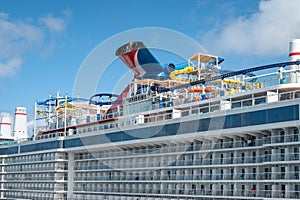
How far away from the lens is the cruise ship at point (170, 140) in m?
33.4

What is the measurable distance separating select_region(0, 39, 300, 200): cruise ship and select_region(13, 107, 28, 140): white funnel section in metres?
10.2

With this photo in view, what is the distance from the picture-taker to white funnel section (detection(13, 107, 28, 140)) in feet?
259

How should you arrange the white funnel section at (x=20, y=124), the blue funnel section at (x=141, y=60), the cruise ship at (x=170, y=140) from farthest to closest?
1. the white funnel section at (x=20, y=124)
2. the blue funnel section at (x=141, y=60)
3. the cruise ship at (x=170, y=140)

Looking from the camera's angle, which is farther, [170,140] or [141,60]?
[141,60]

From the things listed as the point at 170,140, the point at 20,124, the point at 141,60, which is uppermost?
the point at 141,60

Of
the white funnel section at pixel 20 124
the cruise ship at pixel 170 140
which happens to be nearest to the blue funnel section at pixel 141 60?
the cruise ship at pixel 170 140

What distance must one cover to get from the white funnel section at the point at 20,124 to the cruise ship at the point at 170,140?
1023 cm

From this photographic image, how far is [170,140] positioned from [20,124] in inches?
1733

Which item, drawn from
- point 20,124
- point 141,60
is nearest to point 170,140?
point 141,60

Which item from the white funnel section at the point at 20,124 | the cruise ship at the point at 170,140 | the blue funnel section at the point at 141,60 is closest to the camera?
the cruise ship at the point at 170,140

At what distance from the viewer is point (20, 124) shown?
261ft

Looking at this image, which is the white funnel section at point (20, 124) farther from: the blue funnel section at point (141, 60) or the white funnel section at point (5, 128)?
the blue funnel section at point (141, 60)

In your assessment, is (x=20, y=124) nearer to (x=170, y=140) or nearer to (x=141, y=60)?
(x=141, y=60)

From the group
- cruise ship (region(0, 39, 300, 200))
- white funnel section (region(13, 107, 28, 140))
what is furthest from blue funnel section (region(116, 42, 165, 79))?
white funnel section (region(13, 107, 28, 140))
